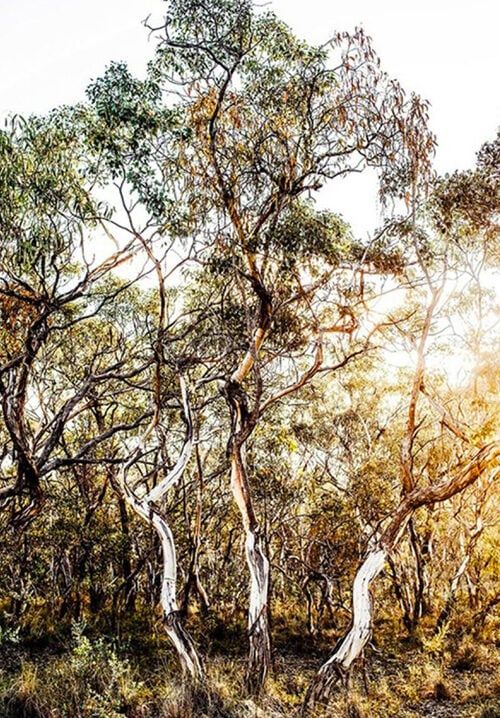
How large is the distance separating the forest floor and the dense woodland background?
5cm

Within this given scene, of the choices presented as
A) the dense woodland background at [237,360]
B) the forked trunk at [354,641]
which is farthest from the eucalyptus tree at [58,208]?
the forked trunk at [354,641]

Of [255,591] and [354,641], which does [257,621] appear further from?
[354,641]

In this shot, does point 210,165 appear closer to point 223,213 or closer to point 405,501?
point 223,213

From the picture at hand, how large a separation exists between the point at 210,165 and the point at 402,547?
15.1 m

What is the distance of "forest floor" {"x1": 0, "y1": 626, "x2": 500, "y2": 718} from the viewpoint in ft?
24.3

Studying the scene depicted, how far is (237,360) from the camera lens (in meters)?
12.7

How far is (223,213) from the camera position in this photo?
10.6m

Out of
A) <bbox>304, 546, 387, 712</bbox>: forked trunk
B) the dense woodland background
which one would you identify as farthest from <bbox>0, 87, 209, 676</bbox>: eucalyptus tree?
<bbox>304, 546, 387, 712</bbox>: forked trunk

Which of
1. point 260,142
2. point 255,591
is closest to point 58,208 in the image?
point 260,142

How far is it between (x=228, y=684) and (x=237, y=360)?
601cm

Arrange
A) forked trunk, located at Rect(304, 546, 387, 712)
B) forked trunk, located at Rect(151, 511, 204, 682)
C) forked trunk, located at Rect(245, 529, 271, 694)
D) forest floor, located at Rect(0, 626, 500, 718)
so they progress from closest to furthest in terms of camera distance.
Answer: forest floor, located at Rect(0, 626, 500, 718) → forked trunk, located at Rect(304, 546, 387, 712) → forked trunk, located at Rect(151, 511, 204, 682) → forked trunk, located at Rect(245, 529, 271, 694)

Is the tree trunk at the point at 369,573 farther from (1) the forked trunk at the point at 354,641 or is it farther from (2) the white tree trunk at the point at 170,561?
(2) the white tree trunk at the point at 170,561

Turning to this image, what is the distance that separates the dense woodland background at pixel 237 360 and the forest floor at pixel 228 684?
0.05 metres

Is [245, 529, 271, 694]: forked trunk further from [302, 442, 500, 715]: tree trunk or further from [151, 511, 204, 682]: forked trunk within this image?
[302, 442, 500, 715]: tree trunk
